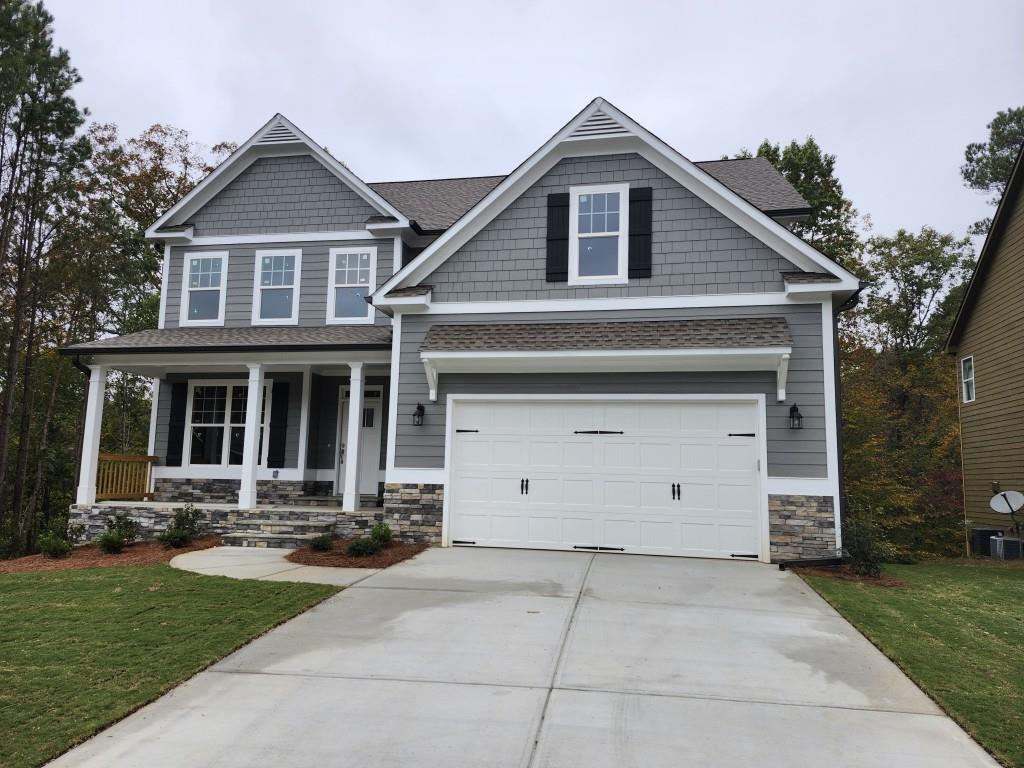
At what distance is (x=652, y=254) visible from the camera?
11.0m

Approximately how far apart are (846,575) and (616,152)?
7.23m

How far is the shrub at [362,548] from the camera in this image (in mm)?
9852

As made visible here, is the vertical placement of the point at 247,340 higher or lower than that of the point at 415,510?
higher

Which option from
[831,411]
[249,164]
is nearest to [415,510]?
[831,411]

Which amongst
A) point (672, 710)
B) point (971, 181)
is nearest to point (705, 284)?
point (672, 710)

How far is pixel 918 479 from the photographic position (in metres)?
23.8

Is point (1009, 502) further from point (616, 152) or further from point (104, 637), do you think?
point (104, 637)

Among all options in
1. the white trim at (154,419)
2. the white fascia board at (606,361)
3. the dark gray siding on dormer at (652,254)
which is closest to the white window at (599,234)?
the dark gray siding on dormer at (652,254)

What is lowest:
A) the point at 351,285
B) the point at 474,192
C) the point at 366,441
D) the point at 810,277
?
the point at 366,441

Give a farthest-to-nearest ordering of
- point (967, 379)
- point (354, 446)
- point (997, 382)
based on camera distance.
Answer: point (967, 379)
point (997, 382)
point (354, 446)

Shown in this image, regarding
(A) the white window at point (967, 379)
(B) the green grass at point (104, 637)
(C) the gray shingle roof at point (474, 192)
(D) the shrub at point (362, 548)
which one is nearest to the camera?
(B) the green grass at point (104, 637)

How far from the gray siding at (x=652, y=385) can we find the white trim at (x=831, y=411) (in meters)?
0.07

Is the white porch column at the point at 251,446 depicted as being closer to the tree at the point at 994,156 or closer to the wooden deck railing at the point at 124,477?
the wooden deck railing at the point at 124,477

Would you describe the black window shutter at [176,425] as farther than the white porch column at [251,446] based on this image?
Yes
